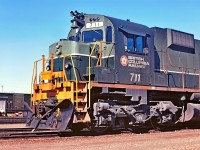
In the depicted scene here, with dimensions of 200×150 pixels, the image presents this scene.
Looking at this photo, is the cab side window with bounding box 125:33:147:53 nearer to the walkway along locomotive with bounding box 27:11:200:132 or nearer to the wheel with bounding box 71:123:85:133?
the walkway along locomotive with bounding box 27:11:200:132

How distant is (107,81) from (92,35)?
1.95m

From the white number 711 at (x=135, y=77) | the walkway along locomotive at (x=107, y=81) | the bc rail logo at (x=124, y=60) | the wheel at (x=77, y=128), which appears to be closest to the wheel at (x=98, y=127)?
the walkway along locomotive at (x=107, y=81)

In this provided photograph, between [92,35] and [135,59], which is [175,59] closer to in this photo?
[135,59]

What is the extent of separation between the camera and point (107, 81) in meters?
11.2

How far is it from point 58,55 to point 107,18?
223 cm

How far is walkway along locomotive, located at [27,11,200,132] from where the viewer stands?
1070 cm

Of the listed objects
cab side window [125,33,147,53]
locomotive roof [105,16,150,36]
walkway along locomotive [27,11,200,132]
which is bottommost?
walkway along locomotive [27,11,200,132]

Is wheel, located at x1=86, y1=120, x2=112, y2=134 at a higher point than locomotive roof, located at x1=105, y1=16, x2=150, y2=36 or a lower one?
lower

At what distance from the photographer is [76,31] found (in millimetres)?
12586

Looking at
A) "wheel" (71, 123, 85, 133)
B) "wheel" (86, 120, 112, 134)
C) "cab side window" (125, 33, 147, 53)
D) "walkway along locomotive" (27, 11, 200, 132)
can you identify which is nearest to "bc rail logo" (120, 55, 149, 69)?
"walkway along locomotive" (27, 11, 200, 132)

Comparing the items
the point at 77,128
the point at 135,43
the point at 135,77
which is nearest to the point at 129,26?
the point at 135,43

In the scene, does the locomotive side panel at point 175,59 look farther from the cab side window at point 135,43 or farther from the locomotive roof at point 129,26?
the cab side window at point 135,43

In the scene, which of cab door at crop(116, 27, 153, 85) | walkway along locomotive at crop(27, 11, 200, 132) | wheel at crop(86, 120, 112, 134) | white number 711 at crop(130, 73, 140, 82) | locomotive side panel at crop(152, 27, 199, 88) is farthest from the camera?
locomotive side panel at crop(152, 27, 199, 88)

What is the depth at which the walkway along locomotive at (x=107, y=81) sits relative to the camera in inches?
421
